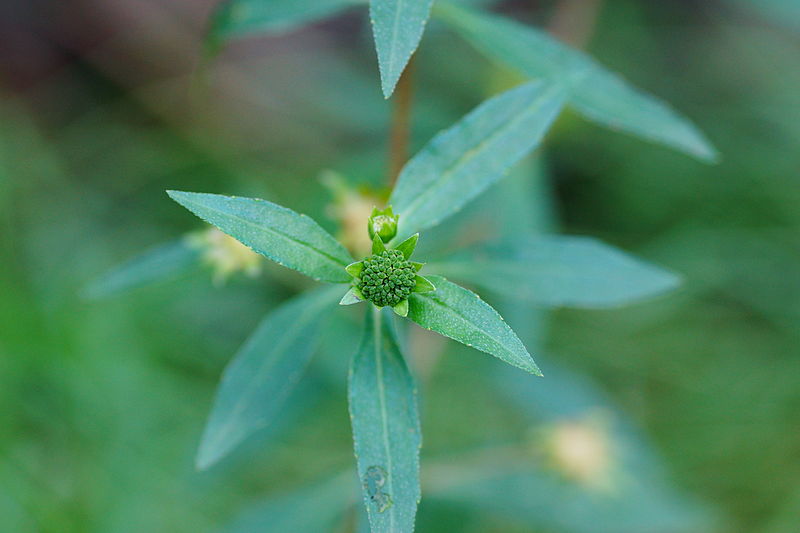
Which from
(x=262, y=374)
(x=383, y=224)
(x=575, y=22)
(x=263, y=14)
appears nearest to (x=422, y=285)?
(x=383, y=224)

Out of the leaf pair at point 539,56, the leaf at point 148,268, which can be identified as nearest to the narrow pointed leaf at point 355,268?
the leaf at point 148,268

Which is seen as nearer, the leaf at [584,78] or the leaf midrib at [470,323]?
the leaf midrib at [470,323]

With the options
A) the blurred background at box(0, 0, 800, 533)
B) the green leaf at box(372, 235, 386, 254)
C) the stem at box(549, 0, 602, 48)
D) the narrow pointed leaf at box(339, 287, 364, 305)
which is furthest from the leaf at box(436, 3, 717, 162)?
the stem at box(549, 0, 602, 48)

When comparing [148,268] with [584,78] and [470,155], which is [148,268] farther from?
[584,78]

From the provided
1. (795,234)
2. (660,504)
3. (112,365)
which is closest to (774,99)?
(795,234)

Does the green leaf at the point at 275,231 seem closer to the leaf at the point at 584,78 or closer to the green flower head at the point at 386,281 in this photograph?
the green flower head at the point at 386,281

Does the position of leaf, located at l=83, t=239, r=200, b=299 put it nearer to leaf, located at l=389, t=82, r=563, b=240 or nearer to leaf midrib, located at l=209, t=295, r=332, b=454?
leaf midrib, located at l=209, t=295, r=332, b=454
